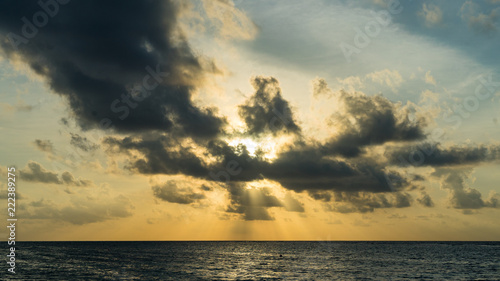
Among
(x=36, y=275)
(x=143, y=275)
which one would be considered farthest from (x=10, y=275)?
(x=143, y=275)

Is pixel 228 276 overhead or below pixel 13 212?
below

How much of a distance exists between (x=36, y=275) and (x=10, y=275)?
5313mm

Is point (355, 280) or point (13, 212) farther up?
point (13, 212)

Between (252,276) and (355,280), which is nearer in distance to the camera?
(355,280)

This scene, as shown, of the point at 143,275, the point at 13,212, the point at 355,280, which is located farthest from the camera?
the point at 143,275

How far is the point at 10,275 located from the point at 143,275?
29.3 meters

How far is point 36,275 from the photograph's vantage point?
95062 mm

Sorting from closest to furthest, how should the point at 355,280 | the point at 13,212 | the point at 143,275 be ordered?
1. the point at 13,212
2. the point at 355,280
3. the point at 143,275

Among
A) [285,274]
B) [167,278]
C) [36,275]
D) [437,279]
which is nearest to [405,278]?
[437,279]

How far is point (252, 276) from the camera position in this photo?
100m

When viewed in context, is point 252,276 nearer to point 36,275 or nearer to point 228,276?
point 228,276

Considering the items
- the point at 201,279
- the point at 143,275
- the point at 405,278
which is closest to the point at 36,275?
the point at 143,275

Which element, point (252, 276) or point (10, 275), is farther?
point (252, 276)

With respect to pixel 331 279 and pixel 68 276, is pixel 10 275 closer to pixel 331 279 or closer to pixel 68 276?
pixel 68 276
